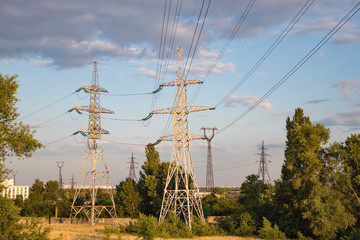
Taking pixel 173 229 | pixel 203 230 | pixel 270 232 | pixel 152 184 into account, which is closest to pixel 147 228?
pixel 173 229

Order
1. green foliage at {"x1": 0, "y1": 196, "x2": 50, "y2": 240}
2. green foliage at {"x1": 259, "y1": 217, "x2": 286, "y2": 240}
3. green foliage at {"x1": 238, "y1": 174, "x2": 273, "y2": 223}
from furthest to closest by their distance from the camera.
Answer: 1. green foliage at {"x1": 238, "y1": 174, "x2": 273, "y2": 223}
2. green foliage at {"x1": 259, "y1": 217, "x2": 286, "y2": 240}
3. green foliage at {"x1": 0, "y1": 196, "x2": 50, "y2": 240}

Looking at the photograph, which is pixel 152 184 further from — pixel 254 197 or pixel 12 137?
pixel 12 137

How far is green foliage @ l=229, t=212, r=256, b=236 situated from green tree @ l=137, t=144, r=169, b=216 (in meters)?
21.2

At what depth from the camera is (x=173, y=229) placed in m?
45.2

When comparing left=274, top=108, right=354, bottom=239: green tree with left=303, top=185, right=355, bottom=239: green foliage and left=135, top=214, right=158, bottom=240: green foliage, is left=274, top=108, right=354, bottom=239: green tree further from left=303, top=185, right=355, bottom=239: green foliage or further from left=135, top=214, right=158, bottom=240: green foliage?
left=135, top=214, right=158, bottom=240: green foliage

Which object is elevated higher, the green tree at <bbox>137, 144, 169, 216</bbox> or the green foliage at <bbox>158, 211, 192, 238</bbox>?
the green tree at <bbox>137, 144, 169, 216</bbox>

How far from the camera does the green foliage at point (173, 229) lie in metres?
44.3

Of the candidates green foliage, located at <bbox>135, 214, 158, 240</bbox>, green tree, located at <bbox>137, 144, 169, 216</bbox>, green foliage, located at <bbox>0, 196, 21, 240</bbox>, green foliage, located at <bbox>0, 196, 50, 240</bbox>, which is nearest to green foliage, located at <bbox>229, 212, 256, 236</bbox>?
green foliage, located at <bbox>135, 214, 158, 240</bbox>

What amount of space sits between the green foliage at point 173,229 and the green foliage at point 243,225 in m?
6.89

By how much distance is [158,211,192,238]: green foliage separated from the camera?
44281mm

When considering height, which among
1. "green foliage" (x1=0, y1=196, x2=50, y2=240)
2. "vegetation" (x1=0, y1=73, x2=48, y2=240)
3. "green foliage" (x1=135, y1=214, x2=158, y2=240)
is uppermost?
"vegetation" (x1=0, y1=73, x2=48, y2=240)

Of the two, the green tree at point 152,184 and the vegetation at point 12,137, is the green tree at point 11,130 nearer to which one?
the vegetation at point 12,137

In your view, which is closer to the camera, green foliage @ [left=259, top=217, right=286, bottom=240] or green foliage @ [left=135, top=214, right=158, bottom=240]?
green foliage @ [left=135, top=214, right=158, bottom=240]

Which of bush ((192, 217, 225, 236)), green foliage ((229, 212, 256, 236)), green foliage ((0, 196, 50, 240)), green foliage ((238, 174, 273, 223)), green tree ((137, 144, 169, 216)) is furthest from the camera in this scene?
green tree ((137, 144, 169, 216))
